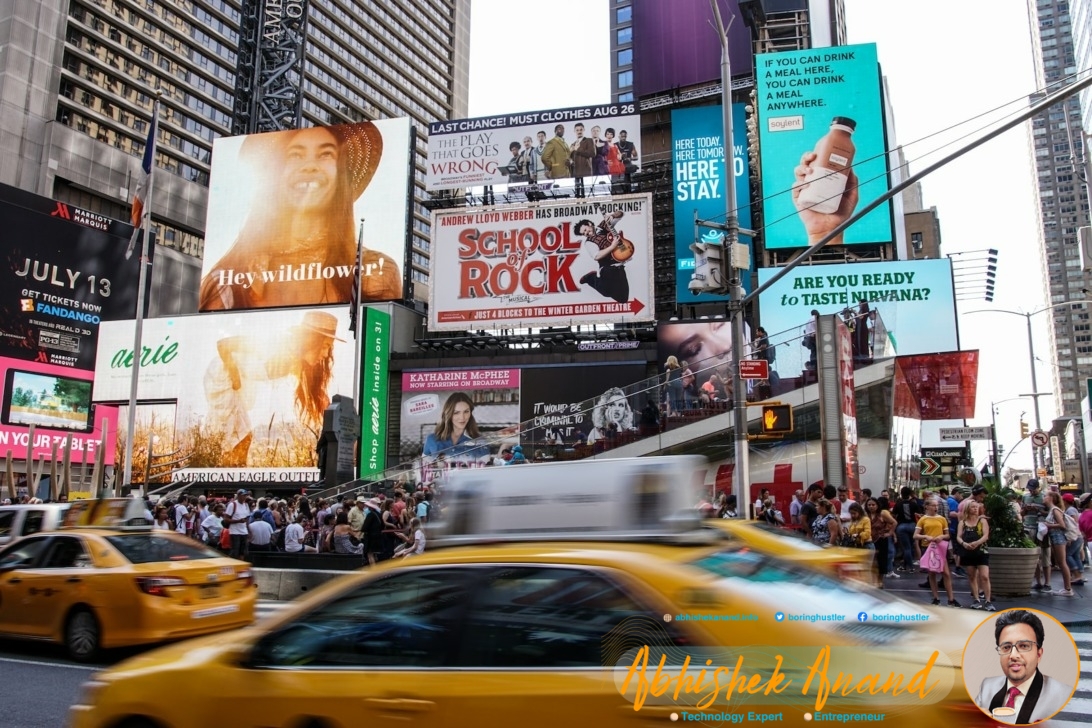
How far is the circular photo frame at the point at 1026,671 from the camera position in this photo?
9.81 ft

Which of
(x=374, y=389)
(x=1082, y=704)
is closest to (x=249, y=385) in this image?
(x=374, y=389)

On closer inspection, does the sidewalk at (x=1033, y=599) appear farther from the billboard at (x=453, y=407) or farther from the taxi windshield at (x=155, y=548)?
the billboard at (x=453, y=407)

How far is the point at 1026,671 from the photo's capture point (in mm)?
3020

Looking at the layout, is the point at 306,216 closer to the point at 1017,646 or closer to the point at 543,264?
the point at 543,264

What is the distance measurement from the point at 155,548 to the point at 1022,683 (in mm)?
8734

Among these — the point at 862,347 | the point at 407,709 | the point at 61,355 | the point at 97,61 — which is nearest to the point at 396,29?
the point at 97,61

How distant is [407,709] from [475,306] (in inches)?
1597

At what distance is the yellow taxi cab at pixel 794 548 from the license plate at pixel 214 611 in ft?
17.2

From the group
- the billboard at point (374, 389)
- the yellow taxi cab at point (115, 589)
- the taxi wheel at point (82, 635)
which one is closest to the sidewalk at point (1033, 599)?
the yellow taxi cab at point (115, 589)

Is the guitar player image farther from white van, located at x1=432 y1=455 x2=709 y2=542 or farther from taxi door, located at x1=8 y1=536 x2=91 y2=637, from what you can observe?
white van, located at x1=432 y1=455 x2=709 y2=542

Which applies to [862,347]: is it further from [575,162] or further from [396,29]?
[396,29]

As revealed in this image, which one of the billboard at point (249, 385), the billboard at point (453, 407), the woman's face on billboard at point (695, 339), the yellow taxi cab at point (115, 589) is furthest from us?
the billboard at point (249, 385)

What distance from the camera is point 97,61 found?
6956 cm

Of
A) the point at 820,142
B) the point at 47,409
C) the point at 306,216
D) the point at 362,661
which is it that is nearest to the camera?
the point at 362,661
